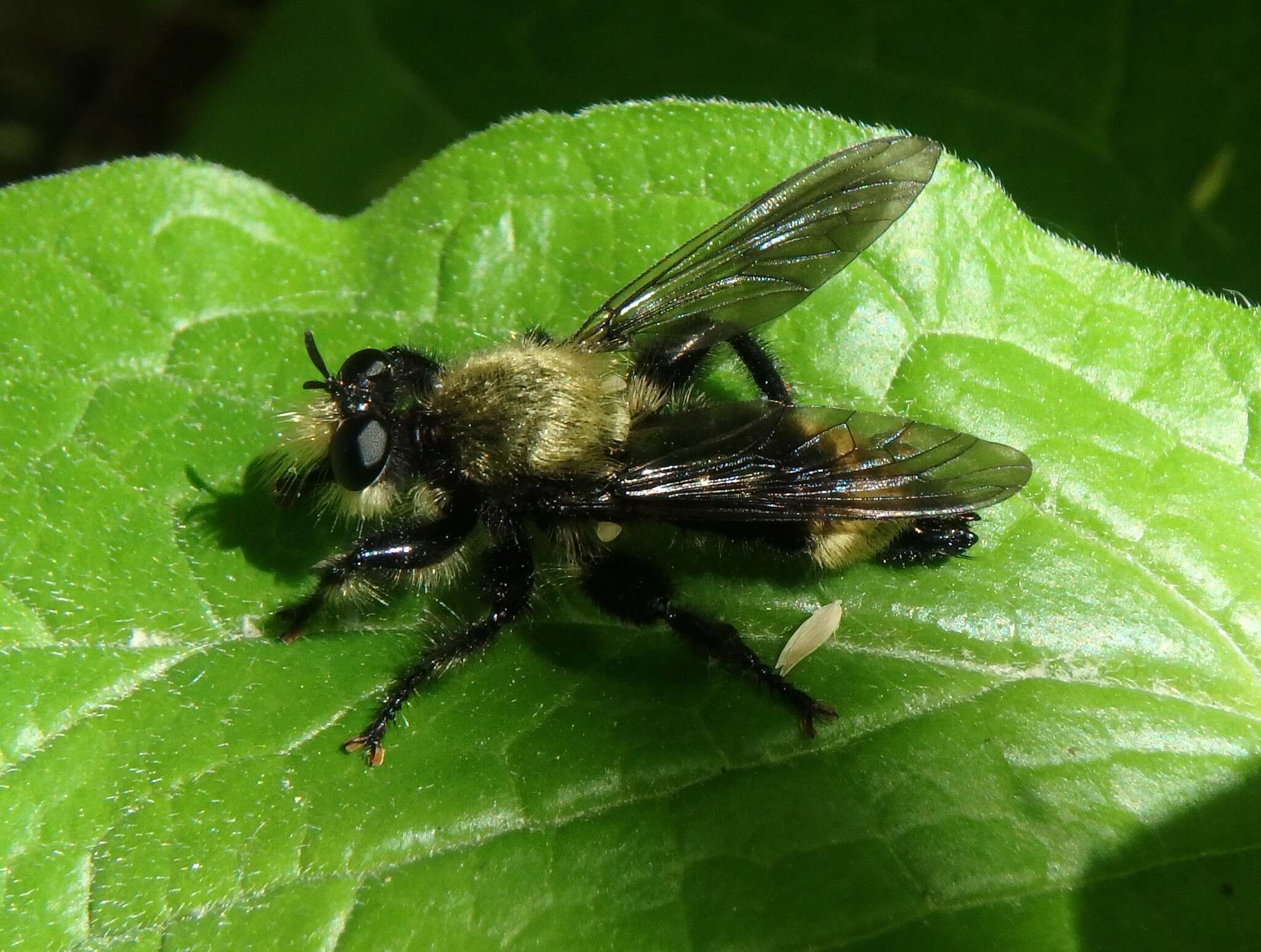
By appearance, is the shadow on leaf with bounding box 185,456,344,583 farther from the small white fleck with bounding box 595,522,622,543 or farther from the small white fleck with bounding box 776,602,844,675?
the small white fleck with bounding box 776,602,844,675

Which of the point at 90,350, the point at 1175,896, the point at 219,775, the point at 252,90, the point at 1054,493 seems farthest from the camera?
the point at 252,90

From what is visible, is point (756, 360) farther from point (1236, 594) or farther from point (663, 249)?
point (1236, 594)

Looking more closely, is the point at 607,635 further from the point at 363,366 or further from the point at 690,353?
the point at 363,366

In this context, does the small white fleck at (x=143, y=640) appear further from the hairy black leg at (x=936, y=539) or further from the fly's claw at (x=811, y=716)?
the hairy black leg at (x=936, y=539)

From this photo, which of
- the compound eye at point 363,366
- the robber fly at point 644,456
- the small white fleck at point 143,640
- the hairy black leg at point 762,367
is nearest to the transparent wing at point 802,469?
the robber fly at point 644,456

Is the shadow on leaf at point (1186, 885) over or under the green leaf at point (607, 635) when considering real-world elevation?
under

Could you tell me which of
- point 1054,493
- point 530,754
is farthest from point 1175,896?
point 530,754

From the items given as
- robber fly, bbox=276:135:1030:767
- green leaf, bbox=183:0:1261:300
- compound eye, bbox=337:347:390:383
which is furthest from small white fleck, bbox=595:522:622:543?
green leaf, bbox=183:0:1261:300

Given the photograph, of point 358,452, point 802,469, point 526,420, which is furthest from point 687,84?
point 358,452
